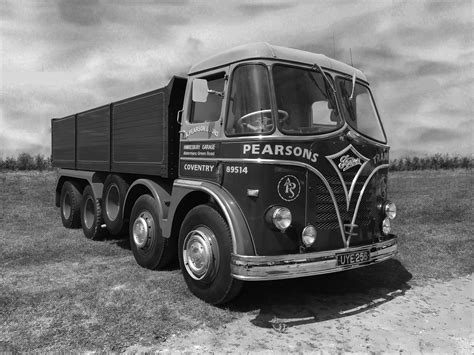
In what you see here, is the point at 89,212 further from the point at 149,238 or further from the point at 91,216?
the point at 149,238

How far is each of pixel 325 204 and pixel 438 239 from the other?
5116mm

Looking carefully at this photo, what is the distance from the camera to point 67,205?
10.0m

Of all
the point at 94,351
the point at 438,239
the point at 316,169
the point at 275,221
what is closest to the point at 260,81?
the point at 316,169

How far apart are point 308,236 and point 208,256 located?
44.6 inches

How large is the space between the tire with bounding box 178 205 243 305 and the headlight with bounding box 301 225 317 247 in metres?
0.78

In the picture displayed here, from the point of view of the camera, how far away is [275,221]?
14.1 feet

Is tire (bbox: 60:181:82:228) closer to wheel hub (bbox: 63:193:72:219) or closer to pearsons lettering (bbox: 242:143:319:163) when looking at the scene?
wheel hub (bbox: 63:193:72:219)

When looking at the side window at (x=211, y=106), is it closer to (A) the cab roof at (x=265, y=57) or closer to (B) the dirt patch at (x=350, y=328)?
(A) the cab roof at (x=265, y=57)

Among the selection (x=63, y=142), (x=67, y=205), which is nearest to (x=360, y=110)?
(x=67, y=205)

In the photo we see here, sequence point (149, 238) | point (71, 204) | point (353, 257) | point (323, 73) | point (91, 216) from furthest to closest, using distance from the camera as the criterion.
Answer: point (71, 204)
point (91, 216)
point (149, 238)
point (323, 73)
point (353, 257)

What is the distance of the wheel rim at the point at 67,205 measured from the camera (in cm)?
978

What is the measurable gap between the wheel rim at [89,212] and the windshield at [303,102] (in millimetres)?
5407

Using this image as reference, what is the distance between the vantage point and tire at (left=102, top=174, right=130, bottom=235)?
285 inches

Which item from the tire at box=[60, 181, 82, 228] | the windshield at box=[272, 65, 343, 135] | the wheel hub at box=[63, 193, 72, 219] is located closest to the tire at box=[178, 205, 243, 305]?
the windshield at box=[272, 65, 343, 135]
